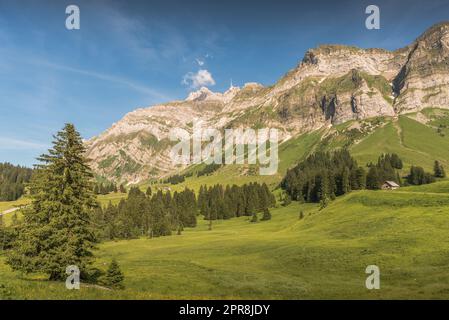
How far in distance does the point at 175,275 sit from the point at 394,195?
54972mm

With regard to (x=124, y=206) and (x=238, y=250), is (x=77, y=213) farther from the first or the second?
(x=124, y=206)

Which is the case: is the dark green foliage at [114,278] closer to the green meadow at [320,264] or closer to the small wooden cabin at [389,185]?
the green meadow at [320,264]

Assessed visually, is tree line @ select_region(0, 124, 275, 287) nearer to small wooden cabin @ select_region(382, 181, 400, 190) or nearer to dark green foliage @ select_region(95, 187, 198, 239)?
dark green foliage @ select_region(95, 187, 198, 239)

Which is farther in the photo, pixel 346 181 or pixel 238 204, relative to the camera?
pixel 238 204

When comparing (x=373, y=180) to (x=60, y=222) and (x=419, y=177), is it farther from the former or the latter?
(x=60, y=222)

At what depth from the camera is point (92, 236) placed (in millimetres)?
38031

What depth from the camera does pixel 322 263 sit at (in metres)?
51.9

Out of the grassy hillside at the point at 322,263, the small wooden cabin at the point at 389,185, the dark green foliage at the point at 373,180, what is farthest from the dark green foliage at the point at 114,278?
the dark green foliage at the point at 373,180

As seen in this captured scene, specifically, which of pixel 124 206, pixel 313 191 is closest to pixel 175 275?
pixel 124 206

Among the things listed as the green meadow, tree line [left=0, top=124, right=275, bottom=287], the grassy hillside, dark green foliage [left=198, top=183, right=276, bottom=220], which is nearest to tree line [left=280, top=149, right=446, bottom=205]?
dark green foliage [left=198, top=183, right=276, bottom=220]

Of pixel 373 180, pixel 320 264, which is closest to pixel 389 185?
pixel 373 180

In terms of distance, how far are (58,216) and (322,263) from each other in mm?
36674

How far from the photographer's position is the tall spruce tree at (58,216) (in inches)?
1382

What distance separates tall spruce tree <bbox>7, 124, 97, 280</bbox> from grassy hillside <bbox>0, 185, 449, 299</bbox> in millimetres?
2307
